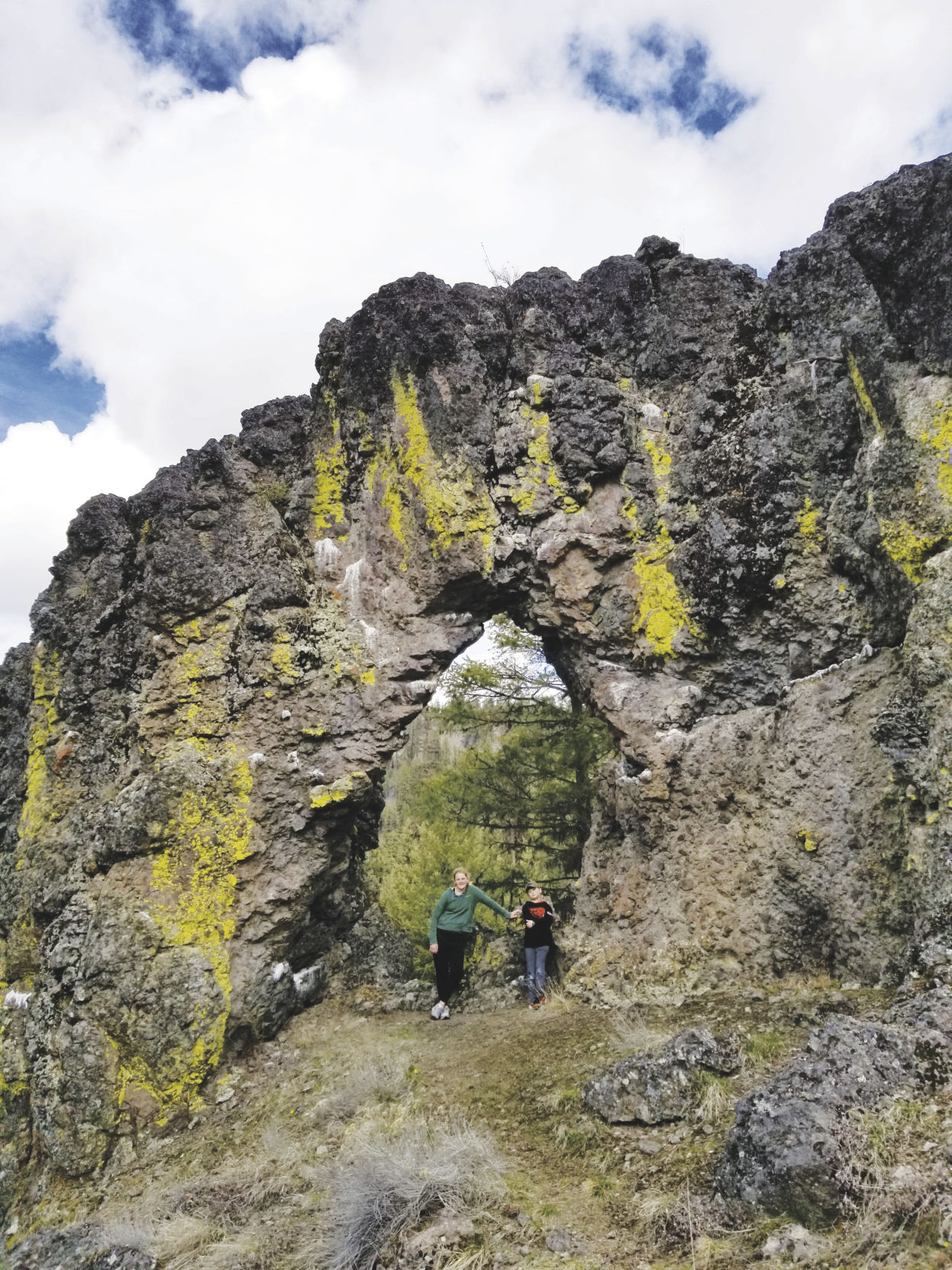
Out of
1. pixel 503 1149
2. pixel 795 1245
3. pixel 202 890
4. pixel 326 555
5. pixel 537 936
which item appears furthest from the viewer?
pixel 326 555

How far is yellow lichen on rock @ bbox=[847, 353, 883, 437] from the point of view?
6339mm

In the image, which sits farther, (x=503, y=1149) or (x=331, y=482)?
(x=331, y=482)

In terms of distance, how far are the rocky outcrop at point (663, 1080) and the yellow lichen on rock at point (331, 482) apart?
5865 mm

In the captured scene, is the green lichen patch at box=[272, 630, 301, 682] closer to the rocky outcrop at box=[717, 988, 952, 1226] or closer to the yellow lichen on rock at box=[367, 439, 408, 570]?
the yellow lichen on rock at box=[367, 439, 408, 570]

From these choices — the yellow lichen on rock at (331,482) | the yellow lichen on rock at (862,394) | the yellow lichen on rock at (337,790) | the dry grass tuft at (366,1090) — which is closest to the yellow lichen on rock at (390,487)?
the yellow lichen on rock at (331,482)

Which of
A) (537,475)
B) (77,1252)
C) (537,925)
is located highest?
(537,475)

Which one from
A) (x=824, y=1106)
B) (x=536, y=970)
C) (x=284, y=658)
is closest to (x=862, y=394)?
(x=824, y=1106)

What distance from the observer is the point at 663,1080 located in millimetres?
4852

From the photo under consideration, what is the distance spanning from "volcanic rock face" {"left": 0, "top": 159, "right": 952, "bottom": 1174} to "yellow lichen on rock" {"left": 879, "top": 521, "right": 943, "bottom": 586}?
3cm

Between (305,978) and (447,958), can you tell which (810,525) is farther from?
(305,978)

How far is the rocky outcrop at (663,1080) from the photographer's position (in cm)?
474

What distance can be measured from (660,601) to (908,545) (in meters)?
2.31

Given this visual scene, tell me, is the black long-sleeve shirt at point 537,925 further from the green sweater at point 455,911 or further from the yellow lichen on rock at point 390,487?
the yellow lichen on rock at point 390,487

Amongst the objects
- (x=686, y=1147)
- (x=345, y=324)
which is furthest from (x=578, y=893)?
(x=345, y=324)
